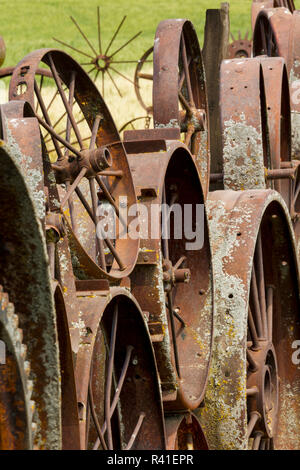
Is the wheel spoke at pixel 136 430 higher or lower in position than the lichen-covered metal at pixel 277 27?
lower

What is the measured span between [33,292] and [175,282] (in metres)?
1.71

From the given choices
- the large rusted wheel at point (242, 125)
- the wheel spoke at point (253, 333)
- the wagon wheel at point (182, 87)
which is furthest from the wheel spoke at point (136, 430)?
the large rusted wheel at point (242, 125)

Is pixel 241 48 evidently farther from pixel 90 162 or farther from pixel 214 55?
pixel 90 162

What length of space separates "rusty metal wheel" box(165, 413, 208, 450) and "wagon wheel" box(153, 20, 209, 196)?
1258 millimetres

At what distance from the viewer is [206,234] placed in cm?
375

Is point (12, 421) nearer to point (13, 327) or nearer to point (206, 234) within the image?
point (13, 327)

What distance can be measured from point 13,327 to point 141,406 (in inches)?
57.7

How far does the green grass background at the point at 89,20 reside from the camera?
1332cm

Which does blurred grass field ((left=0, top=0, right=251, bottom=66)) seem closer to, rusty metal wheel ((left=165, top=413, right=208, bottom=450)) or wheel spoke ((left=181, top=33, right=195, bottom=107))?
wheel spoke ((left=181, top=33, right=195, bottom=107))

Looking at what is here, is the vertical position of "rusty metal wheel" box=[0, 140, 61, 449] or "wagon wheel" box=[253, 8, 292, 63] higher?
"wagon wheel" box=[253, 8, 292, 63]

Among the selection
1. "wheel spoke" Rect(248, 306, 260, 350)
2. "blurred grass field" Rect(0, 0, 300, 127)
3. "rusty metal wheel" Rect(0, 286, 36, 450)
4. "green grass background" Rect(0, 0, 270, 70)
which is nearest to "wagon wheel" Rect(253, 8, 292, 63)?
"wheel spoke" Rect(248, 306, 260, 350)

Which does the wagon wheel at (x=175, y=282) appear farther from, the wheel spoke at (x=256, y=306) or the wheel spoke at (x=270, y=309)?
the wheel spoke at (x=270, y=309)

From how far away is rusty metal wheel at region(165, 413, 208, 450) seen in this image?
3391 mm

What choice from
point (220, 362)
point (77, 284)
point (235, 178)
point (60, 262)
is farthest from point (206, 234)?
point (60, 262)
